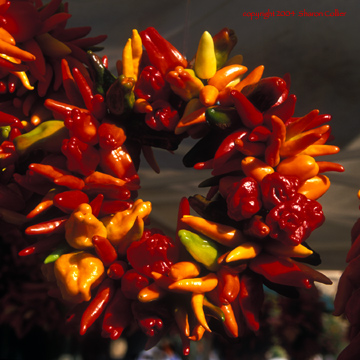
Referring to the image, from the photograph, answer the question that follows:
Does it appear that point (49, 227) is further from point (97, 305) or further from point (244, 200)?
point (244, 200)

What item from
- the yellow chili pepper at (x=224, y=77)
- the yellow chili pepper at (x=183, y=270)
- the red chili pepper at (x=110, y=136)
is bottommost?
the yellow chili pepper at (x=183, y=270)

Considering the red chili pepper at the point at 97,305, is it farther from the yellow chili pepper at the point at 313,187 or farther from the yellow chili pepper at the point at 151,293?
the yellow chili pepper at the point at 313,187

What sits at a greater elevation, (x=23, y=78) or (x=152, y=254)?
(x=23, y=78)

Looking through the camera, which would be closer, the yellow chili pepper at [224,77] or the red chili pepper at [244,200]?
the red chili pepper at [244,200]

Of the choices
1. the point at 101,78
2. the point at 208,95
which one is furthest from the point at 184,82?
the point at 101,78

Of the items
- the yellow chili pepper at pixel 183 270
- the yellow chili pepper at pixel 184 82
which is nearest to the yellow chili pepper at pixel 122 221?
the yellow chili pepper at pixel 183 270

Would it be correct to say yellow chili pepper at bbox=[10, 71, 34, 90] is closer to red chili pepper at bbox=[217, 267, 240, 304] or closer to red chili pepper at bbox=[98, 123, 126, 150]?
red chili pepper at bbox=[98, 123, 126, 150]
